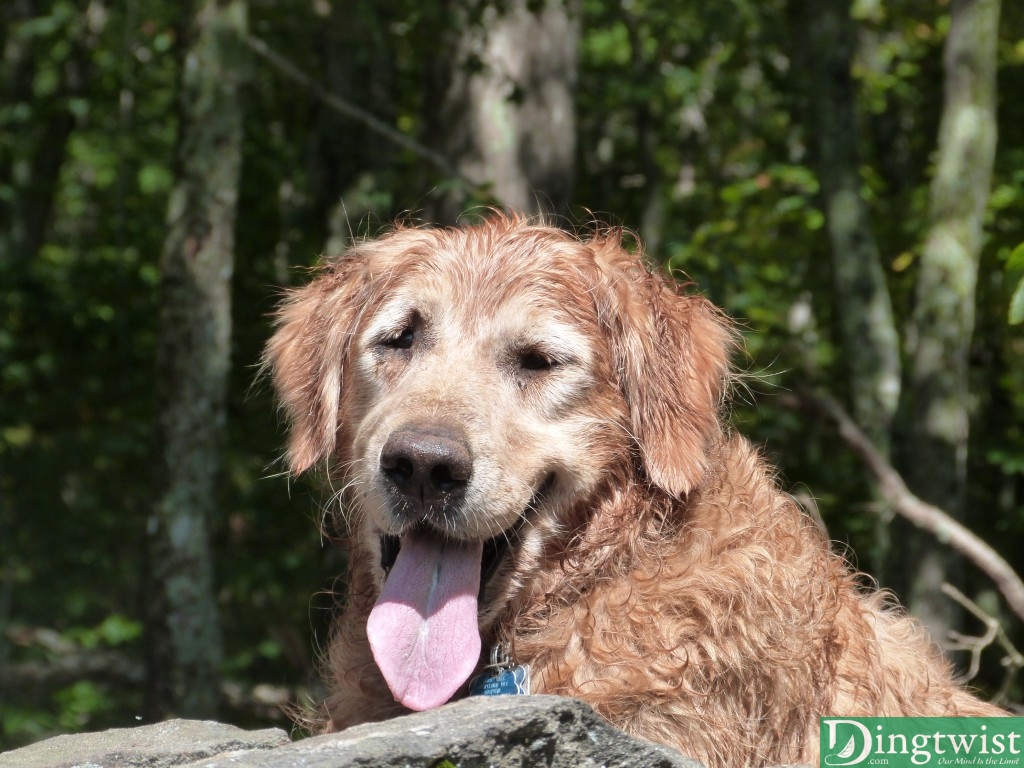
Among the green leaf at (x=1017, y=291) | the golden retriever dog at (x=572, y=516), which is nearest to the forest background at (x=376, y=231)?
the golden retriever dog at (x=572, y=516)

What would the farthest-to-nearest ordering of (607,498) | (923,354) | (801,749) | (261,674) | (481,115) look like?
(261,674) < (481,115) < (923,354) < (607,498) < (801,749)

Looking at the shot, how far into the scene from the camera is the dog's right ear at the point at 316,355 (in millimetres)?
4059

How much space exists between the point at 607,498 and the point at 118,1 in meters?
9.49

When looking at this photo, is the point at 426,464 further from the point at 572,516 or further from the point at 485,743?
the point at 485,743

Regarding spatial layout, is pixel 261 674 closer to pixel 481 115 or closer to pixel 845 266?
pixel 481 115

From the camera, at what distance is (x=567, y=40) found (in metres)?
9.16

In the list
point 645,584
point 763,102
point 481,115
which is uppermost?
point 763,102

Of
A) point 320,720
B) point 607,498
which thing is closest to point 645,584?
point 607,498

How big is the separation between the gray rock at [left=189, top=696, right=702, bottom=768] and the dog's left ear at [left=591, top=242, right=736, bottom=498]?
111 cm

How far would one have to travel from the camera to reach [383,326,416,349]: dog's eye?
3.83m

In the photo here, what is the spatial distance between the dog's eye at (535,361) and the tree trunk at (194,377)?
3.67 m

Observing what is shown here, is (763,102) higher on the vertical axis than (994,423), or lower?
higher

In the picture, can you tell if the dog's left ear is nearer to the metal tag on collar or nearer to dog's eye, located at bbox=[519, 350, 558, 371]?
dog's eye, located at bbox=[519, 350, 558, 371]

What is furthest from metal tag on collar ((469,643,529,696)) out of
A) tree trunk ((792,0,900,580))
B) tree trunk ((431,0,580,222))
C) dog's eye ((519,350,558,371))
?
tree trunk ((431,0,580,222))
